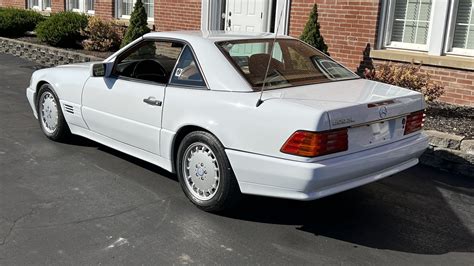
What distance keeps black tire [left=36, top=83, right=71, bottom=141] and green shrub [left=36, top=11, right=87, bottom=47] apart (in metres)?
7.73

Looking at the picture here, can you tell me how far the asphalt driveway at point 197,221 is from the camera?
12.2 feet

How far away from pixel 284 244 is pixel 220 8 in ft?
28.9

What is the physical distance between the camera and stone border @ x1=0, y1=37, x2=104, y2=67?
12133 millimetres

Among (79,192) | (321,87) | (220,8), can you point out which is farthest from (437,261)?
(220,8)

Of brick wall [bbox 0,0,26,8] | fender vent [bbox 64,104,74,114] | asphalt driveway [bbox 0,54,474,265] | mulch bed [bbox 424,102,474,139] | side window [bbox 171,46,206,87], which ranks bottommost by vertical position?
asphalt driveway [bbox 0,54,474,265]

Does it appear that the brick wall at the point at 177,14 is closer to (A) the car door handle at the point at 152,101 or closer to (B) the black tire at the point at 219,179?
(A) the car door handle at the point at 152,101

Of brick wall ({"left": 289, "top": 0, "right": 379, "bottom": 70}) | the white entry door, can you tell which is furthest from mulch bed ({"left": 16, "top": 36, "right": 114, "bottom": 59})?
brick wall ({"left": 289, "top": 0, "right": 379, "bottom": 70})

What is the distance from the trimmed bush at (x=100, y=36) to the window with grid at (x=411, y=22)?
288 inches

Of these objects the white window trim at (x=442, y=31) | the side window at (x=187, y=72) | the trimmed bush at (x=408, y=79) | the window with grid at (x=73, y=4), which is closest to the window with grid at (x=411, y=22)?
the white window trim at (x=442, y=31)

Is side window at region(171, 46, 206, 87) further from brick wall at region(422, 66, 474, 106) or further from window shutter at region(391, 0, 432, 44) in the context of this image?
window shutter at region(391, 0, 432, 44)

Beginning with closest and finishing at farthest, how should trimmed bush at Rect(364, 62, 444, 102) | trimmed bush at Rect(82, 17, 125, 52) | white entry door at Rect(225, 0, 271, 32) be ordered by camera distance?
trimmed bush at Rect(364, 62, 444, 102) → white entry door at Rect(225, 0, 271, 32) → trimmed bush at Rect(82, 17, 125, 52)

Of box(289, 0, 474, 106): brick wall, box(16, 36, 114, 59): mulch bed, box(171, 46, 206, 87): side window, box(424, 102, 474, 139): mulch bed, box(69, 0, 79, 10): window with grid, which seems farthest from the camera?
box(69, 0, 79, 10): window with grid

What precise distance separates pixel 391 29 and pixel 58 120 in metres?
5.50

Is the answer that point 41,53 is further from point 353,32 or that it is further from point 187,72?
point 187,72
